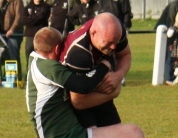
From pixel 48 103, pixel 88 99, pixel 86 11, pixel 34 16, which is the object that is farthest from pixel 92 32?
pixel 34 16

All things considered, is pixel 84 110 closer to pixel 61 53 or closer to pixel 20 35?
pixel 61 53

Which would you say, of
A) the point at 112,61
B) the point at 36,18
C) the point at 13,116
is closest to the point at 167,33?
the point at 36,18

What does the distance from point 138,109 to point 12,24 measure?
5.14 m

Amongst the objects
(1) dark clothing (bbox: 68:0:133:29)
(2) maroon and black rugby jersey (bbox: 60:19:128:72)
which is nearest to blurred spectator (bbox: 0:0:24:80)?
(1) dark clothing (bbox: 68:0:133:29)

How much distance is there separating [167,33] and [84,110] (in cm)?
825

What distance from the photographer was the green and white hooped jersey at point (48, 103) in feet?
18.9

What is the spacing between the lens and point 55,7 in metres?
15.3

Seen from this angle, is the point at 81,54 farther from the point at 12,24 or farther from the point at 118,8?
the point at 12,24

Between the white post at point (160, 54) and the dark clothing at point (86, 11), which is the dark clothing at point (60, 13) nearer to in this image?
the dark clothing at point (86, 11)

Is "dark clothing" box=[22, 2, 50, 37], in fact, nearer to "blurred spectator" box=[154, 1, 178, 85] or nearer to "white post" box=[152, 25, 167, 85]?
"white post" box=[152, 25, 167, 85]

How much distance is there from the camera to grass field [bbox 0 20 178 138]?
9258 millimetres

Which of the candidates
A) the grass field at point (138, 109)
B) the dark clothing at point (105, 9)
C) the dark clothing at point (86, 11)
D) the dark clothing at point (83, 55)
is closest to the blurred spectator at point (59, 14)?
the dark clothing at point (86, 11)

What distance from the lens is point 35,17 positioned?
14219 mm

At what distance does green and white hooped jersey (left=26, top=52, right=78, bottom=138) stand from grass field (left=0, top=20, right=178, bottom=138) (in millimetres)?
3116
